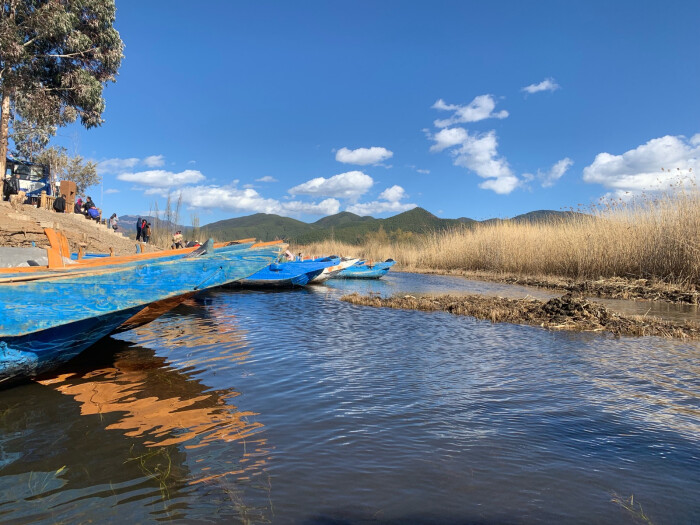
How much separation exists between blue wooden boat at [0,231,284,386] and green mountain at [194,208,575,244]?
1988 centimetres

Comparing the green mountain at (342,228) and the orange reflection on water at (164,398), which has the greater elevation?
the green mountain at (342,228)

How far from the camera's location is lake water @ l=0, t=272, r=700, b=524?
88.7 inches

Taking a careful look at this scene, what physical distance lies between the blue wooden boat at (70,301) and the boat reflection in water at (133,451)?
0.35 m

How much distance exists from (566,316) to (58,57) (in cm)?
1882

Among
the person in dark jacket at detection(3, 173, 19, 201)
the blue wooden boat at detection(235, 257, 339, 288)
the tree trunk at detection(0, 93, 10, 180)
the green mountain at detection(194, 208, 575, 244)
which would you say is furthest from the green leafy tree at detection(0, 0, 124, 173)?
the green mountain at detection(194, 208, 575, 244)

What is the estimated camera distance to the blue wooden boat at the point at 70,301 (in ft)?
11.4

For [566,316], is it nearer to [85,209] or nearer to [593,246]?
[593,246]

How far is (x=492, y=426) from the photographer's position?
3.26 m

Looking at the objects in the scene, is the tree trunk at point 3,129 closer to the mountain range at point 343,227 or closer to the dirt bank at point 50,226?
the dirt bank at point 50,226

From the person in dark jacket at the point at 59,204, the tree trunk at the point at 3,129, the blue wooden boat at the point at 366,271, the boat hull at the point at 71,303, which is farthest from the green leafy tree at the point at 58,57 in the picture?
the boat hull at the point at 71,303

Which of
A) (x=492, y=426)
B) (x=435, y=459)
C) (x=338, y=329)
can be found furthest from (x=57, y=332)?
(x=338, y=329)

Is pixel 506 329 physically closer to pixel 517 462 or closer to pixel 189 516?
pixel 517 462

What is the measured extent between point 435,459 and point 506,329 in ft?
17.0

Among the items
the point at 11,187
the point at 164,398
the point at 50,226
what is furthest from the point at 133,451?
the point at 11,187
